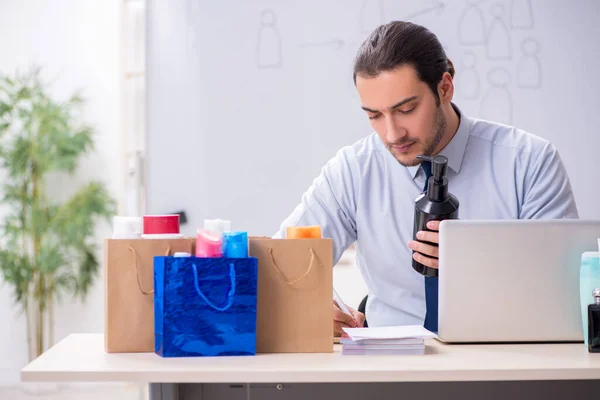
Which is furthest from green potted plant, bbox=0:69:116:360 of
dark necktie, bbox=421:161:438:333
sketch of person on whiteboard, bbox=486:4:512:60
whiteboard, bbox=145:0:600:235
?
dark necktie, bbox=421:161:438:333

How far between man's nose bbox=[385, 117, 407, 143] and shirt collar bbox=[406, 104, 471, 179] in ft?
0.54

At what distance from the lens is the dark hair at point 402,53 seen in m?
1.83

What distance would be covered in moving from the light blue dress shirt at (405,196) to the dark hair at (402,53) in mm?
209

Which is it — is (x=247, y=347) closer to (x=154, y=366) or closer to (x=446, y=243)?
(x=154, y=366)

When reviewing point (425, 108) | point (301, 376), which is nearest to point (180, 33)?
point (425, 108)

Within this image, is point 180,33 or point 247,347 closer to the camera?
point 247,347

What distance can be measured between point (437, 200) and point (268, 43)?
55.1 inches

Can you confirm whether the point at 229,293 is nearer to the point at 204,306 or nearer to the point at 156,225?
the point at 204,306

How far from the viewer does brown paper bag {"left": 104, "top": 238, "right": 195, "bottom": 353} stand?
130cm

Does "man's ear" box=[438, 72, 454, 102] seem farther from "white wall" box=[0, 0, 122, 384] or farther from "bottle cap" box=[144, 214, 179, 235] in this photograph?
"white wall" box=[0, 0, 122, 384]

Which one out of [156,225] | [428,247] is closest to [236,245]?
[156,225]

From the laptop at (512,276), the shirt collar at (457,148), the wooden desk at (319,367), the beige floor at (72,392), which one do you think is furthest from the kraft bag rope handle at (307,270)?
the beige floor at (72,392)

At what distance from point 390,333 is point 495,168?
2.54 ft

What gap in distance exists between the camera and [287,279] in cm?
134
